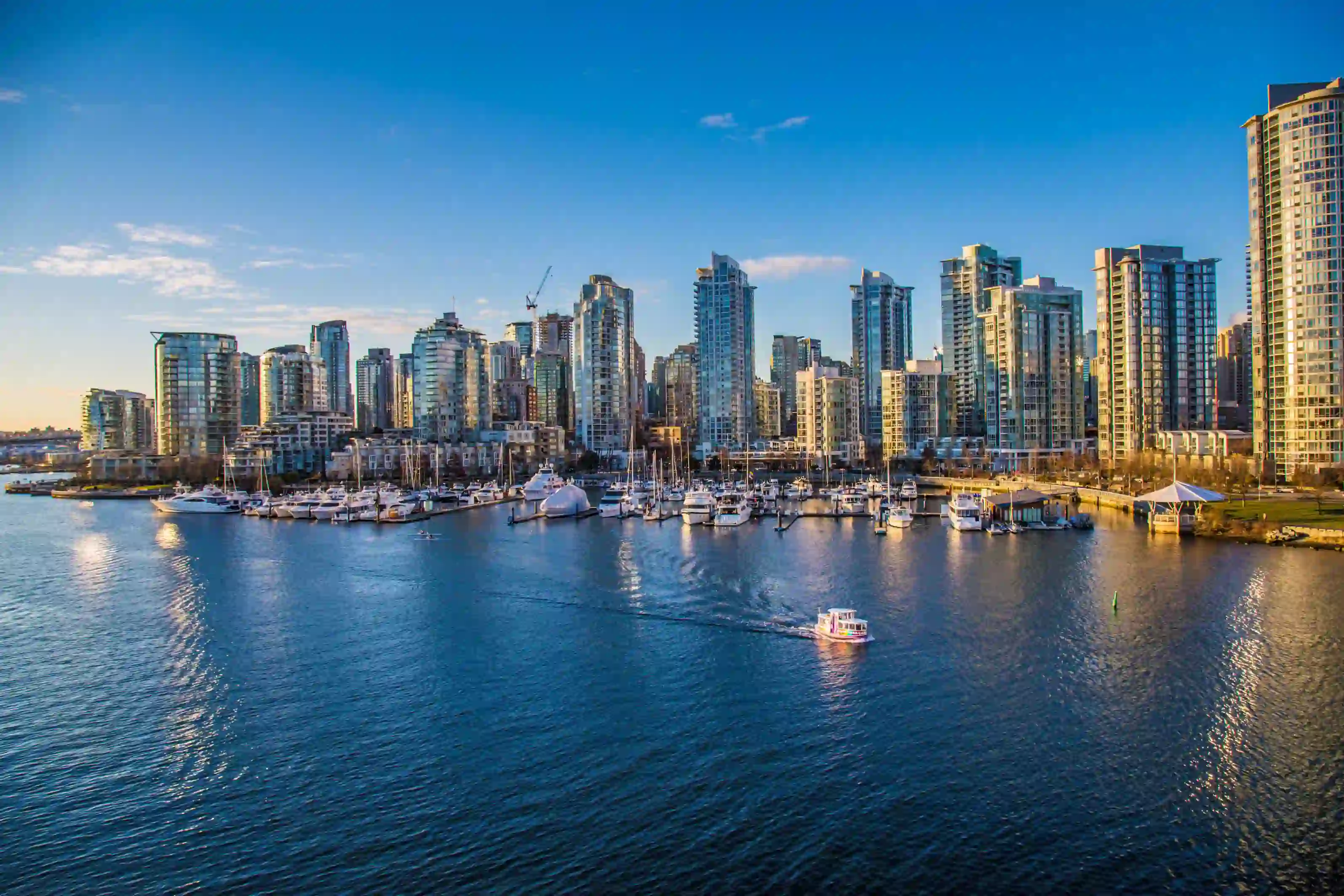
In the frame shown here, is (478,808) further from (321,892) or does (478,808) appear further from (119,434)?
(119,434)

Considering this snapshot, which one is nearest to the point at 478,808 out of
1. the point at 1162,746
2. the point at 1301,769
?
the point at 1162,746

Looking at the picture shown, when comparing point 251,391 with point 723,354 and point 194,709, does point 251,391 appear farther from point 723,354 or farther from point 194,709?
point 194,709

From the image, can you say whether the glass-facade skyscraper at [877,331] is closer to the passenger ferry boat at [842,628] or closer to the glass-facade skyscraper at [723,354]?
the glass-facade skyscraper at [723,354]

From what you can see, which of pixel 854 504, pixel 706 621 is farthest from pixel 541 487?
pixel 706 621

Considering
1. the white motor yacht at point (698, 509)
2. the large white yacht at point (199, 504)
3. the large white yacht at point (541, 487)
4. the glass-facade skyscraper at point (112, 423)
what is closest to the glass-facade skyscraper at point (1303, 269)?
the white motor yacht at point (698, 509)

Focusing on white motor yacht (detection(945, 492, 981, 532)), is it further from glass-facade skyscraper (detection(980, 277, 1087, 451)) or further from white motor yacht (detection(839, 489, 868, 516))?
glass-facade skyscraper (detection(980, 277, 1087, 451))
